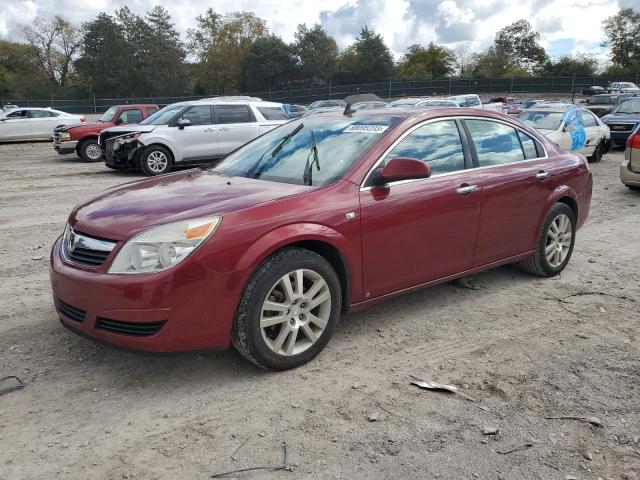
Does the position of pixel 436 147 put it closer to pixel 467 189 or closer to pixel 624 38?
pixel 467 189

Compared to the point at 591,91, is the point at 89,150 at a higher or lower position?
lower

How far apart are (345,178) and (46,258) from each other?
399 centimetres

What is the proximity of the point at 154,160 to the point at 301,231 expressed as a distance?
10.8 meters

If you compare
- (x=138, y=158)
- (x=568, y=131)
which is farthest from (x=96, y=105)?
(x=568, y=131)

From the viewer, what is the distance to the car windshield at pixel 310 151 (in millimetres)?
4008

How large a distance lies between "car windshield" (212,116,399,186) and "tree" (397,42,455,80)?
8979 centimetres

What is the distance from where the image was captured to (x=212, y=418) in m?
3.11

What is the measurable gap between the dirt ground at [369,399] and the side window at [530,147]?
49.0 inches

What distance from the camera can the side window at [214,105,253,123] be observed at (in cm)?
1385

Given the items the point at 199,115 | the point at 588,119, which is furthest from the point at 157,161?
the point at 588,119

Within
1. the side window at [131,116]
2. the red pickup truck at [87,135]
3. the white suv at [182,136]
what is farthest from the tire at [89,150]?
the white suv at [182,136]

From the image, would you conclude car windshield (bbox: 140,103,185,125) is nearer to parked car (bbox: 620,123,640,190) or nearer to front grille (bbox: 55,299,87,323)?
parked car (bbox: 620,123,640,190)

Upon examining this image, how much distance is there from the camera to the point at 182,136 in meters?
13.5

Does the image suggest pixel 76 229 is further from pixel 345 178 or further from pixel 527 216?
pixel 527 216
